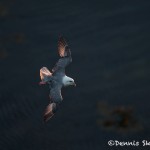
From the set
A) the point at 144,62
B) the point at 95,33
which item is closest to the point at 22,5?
the point at 95,33

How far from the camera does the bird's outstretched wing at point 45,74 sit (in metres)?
16.1

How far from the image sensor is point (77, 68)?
55.8 feet

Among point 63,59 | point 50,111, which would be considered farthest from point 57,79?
point 50,111

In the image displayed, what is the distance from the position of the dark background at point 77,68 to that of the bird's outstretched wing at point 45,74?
51 centimetres

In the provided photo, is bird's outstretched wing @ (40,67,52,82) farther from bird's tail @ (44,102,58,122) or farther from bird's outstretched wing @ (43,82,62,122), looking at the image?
bird's tail @ (44,102,58,122)

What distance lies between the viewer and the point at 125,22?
18.1 meters

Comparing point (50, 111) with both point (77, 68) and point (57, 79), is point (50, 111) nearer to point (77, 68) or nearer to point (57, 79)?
point (57, 79)

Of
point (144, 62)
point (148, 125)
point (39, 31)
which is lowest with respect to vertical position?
point (148, 125)

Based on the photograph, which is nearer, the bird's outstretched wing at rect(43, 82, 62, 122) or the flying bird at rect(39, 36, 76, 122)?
the bird's outstretched wing at rect(43, 82, 62, 122)

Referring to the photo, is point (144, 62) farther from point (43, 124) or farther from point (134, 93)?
point (43, 124)

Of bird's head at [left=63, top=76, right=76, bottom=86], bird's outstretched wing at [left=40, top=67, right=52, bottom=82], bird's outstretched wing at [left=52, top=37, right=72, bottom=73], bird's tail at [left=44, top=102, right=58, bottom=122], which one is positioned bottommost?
bird's tail at [left=44, top=102, right=58, bottom=122]

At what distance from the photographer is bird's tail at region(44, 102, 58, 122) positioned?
50.5 feet

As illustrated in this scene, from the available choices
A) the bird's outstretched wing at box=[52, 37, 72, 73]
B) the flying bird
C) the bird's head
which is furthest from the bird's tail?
the bird's outstretched wing at box=[52, 37, 72, 73]

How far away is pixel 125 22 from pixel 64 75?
3.13m
